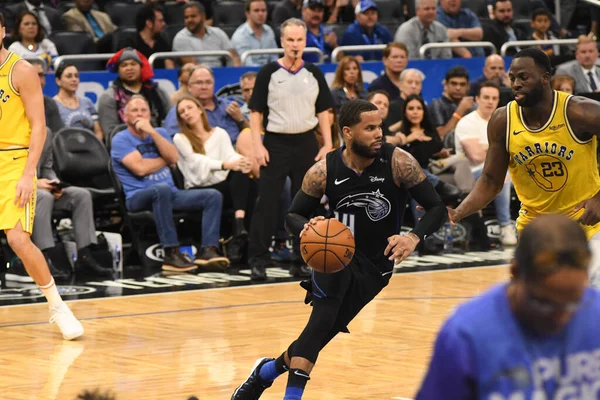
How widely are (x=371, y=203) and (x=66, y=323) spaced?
9.46 feet

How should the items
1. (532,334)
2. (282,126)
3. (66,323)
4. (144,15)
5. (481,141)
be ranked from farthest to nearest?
(144,15)
(481,141)
(282,126)
(66,323)
(532,334)

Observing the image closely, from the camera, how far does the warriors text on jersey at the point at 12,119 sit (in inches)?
306

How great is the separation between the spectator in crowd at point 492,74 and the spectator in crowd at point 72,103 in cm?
465

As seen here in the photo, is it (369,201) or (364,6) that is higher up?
(369,201)

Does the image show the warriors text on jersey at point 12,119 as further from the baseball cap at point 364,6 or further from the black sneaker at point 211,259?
the baseball cap at point 364,6

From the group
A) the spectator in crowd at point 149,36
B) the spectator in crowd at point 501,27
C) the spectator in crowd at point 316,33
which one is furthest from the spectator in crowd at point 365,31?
the spectator in crowd at point 149,36

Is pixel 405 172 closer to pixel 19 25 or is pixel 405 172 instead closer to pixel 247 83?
pixel 247 83

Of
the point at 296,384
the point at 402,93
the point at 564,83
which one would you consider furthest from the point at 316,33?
the point at 296,384

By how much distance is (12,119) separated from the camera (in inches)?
308

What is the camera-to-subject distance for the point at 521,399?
263 centimetres

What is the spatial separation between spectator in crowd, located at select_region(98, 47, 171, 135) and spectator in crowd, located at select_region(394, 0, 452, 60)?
387 cm

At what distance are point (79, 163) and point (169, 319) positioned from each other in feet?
10.4

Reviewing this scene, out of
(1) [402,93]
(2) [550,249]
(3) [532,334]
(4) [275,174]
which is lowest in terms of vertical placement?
(4) [275,174]

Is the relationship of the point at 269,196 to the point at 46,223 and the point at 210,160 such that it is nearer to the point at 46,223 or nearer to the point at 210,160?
the point at 210,160
